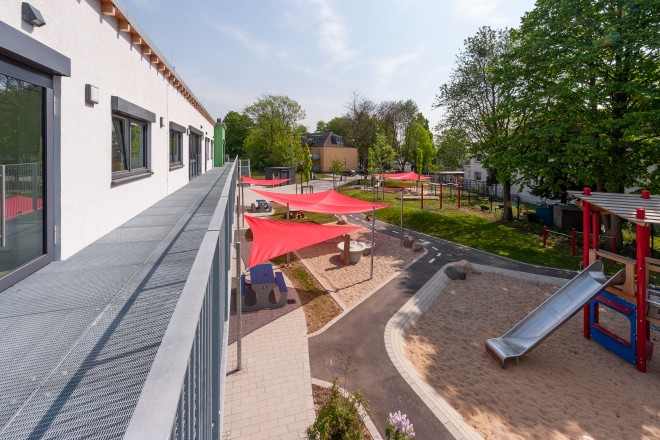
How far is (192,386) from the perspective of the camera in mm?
1383

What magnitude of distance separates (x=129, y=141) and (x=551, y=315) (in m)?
11.4

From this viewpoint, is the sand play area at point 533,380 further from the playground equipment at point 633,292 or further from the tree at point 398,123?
the tree at point 398,123

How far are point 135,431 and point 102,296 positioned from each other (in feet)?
8.54

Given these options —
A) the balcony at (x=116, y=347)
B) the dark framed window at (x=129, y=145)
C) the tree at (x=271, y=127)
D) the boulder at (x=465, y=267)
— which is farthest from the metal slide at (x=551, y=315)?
the tree at (x=271, y=127)

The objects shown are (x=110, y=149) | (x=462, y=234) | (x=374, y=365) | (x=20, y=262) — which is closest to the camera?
(x=20, y=262)

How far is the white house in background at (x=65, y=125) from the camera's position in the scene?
10.6 ft

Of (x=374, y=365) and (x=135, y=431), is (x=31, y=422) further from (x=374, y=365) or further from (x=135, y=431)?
(x=374, y=365)

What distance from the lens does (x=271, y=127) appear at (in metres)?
63.9

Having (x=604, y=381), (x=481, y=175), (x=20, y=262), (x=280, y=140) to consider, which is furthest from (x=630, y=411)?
(x=280, y=140)

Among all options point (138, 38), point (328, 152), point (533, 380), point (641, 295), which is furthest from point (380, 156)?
point (138, 38)

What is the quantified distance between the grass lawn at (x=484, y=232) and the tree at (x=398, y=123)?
32010mm

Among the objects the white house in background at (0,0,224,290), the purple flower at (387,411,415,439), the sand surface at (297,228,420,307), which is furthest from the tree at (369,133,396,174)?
the purple flower at (387,411,415,439)

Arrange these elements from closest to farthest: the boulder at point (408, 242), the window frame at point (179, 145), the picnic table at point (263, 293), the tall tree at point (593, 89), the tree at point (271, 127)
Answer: the window frame at point (179, 145) → the picnic table at point (263, 293) → the tall tree at point (593, 89) → the boulder at point (408, 242) → the tree at point (271, 127)

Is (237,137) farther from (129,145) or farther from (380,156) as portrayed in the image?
(129,145)
